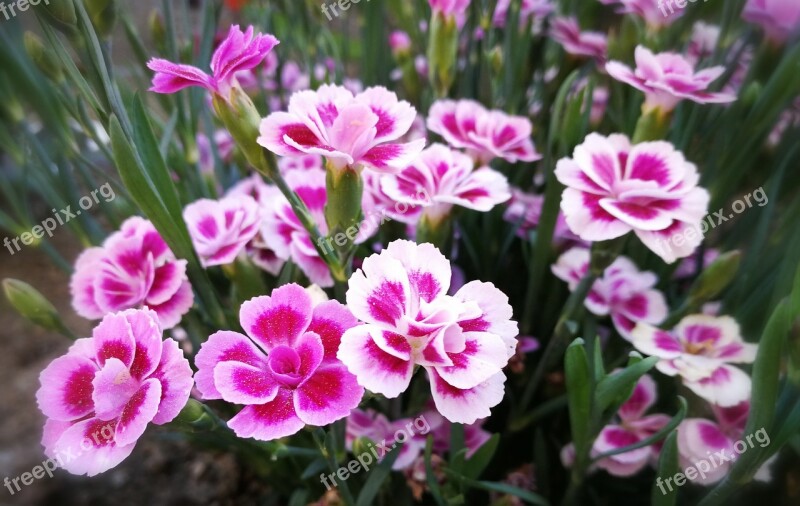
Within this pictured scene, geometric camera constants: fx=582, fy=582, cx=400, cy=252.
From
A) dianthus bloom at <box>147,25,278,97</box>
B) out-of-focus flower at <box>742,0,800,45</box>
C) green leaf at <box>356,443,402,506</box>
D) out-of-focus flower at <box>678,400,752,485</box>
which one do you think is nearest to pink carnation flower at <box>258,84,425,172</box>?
dianthus bloom at <box>147,25,278,97</box>

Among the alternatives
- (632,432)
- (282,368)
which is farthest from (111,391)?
(632,432)

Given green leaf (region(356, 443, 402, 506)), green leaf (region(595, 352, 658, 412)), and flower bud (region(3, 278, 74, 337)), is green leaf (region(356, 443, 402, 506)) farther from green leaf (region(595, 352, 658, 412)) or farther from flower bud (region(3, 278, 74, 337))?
flower bud (region(3, 278, 74, 337))

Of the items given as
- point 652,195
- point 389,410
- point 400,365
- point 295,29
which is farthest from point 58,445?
point 295,29

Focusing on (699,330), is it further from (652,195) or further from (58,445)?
(58,445)

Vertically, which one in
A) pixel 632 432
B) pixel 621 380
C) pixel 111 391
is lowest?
pixel 632 432

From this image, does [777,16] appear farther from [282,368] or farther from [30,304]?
[30,304]

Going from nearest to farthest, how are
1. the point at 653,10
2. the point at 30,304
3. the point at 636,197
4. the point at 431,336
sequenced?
1. the point at 431,336
2. the point at 636,197
3. the point at 30,304
4. the point at 653,10

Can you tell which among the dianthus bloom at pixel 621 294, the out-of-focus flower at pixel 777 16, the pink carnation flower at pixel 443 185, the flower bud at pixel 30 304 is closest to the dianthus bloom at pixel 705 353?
the dianthus bloom at pixel 621 294
